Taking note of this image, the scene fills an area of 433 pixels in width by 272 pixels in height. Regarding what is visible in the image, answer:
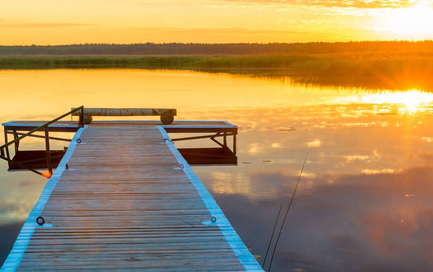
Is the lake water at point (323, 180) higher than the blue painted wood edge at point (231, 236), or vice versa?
the blue painted wood edge at point (231, 236)

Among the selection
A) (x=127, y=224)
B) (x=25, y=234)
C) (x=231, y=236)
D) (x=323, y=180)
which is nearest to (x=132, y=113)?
(x=323, y=180)

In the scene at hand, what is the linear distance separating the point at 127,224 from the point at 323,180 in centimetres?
585

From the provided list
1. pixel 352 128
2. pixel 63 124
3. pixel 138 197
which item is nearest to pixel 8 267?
pixel 138 197

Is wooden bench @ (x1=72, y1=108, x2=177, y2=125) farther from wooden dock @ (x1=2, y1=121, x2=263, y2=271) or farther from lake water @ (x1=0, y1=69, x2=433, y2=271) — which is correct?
wooden dock @ (x1=2, y1=121, x2=263, y2=271)

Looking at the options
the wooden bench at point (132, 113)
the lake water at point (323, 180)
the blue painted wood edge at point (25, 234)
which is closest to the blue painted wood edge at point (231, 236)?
the lake water at point (323, 180)

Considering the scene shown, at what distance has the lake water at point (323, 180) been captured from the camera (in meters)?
6.98

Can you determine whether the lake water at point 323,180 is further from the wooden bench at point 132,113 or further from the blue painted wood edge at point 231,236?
the wooden bench at point 132,113

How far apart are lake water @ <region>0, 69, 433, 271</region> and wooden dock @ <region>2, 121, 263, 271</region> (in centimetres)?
114

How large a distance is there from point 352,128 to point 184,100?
35.8ft

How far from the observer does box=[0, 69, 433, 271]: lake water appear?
698 centimetres

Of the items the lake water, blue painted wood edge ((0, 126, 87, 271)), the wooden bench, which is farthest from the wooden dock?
the wooden bench

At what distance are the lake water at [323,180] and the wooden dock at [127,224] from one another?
45.0 inches

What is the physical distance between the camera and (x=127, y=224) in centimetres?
563

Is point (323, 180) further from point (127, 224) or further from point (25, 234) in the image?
point (25, 234)
